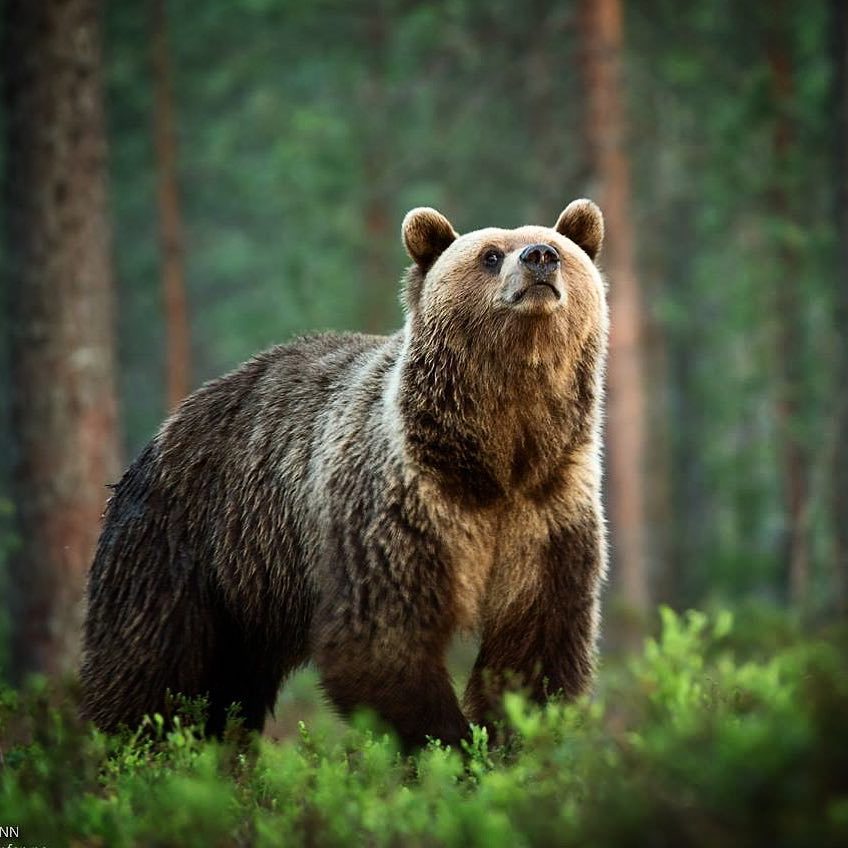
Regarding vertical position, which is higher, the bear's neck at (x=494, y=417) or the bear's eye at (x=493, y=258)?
the bear's eye at (x=493, y=258)

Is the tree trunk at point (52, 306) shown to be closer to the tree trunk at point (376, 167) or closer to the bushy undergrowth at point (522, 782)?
the bushy undergrowth at point (522, 782)

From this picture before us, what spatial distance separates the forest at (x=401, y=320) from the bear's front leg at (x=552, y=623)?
1.29 feet

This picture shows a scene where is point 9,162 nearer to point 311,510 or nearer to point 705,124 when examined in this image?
point 311,510

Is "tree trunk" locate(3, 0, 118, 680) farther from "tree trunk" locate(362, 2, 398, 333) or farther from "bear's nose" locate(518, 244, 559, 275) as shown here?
"tree trunk" locate(362, 2, 398, 333)

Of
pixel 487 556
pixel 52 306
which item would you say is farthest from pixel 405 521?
pixel 52 306

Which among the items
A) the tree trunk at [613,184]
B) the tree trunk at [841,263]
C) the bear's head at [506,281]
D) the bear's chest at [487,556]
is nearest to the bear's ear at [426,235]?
the bear's head at [506,281]

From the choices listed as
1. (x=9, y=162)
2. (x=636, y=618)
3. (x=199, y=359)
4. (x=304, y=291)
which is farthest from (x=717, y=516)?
(x=9, y=162)

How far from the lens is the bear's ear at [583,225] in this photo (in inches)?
232

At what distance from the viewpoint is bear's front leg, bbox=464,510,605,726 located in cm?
538

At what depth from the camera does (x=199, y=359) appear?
33.4 m

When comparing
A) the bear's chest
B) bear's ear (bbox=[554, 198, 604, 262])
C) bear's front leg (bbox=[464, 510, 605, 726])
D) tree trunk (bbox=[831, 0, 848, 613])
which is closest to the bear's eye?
bear's ear (bbox=[554, 198, 604, 262])

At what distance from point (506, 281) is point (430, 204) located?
16.5m

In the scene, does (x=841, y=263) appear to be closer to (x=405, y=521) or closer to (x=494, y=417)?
(x=494, y=417)

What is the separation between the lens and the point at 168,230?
803 inches
